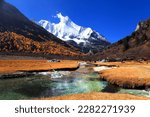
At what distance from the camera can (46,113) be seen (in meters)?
20.5

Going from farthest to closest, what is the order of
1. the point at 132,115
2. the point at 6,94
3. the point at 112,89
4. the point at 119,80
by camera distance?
the point at 119,80 → the point at 112,89 → the point at 6,94 → the point at 132,115

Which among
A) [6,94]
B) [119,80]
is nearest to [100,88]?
[119,80]

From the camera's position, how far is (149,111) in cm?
2122

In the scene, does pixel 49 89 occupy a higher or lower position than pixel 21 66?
lower

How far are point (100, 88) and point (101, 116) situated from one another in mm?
35323

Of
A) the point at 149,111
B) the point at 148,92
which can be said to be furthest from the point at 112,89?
the point at 149,111

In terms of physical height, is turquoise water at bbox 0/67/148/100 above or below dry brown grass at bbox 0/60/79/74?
below

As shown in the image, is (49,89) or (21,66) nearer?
(49,89)

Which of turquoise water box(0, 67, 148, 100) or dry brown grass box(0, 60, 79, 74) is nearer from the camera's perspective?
turquoise water box(0, 67, 148, 100)

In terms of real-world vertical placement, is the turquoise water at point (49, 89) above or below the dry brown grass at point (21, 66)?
below

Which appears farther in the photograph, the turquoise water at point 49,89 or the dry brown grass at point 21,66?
the dry brown grass at point 21,66

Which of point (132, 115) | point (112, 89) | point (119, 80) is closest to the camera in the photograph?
point (132, 115)

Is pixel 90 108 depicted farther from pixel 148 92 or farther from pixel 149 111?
pixel 148 92

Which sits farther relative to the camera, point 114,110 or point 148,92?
point 148,92
